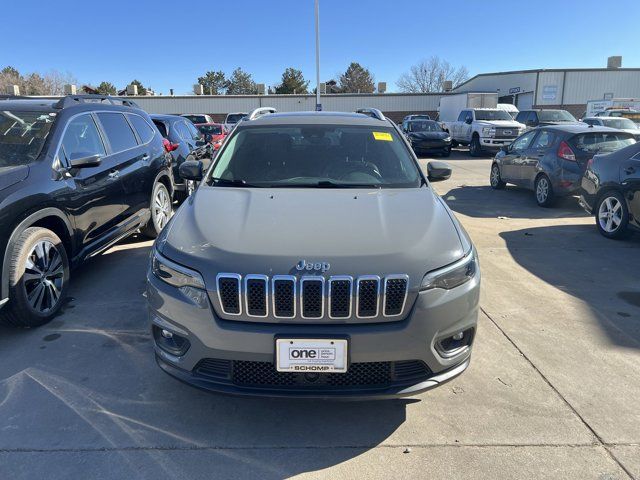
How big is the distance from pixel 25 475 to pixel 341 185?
261 cm

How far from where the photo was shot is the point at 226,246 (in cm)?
269

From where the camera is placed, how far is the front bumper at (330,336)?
248 cm

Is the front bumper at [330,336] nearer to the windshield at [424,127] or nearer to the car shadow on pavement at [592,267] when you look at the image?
the car shadow on pavement at [592,267]

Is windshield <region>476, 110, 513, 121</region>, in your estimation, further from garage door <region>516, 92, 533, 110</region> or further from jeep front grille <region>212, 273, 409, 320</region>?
garage door <region>516, 92, 533, 110</region>

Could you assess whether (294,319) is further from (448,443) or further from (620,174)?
(620,174)

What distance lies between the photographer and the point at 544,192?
9.55 meters

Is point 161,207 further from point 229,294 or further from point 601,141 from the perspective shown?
point 601,141

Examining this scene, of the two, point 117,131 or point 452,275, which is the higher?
point 117,131

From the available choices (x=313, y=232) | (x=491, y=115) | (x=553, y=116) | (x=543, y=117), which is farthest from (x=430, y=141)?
(x=313, y=232)

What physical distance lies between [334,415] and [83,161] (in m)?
3.26

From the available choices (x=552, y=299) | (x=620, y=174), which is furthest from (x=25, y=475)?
(x=620, y=174)

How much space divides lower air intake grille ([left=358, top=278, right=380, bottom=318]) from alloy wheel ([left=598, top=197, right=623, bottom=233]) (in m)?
5.87

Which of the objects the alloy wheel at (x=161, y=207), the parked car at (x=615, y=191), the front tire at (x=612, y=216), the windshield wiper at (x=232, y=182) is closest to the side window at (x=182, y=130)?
the alloy wheel at (x=161, y=207)

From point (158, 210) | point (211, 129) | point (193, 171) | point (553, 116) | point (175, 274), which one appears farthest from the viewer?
point (553, 116)
